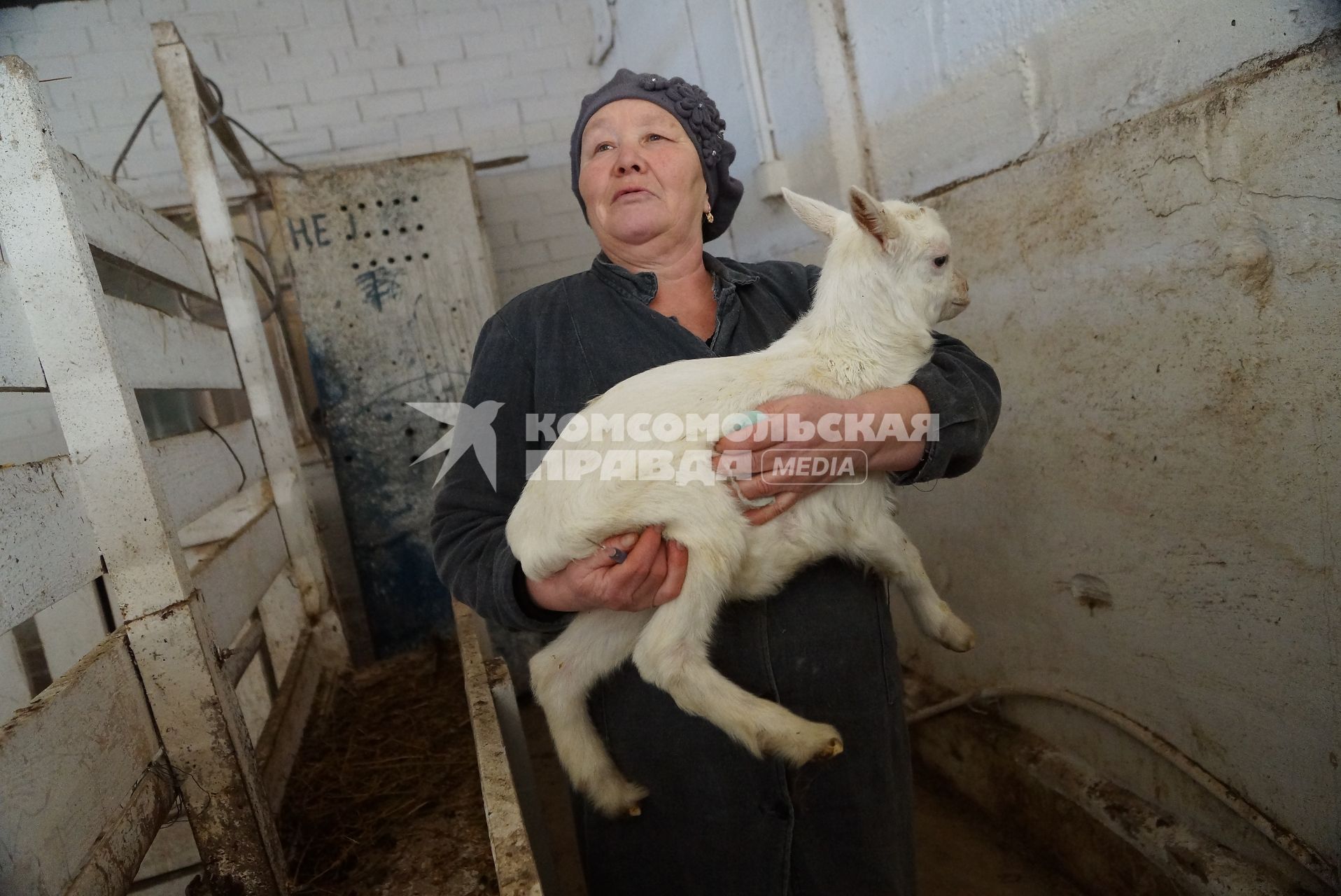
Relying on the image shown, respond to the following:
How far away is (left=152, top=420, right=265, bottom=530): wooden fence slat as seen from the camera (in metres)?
1.62

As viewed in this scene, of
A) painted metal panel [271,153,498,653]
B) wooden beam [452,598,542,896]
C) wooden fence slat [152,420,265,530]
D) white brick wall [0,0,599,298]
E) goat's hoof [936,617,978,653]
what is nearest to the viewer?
wooden beam [452,598,542,896]

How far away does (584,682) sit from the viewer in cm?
138

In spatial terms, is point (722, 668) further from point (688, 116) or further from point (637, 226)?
point (688, 116)

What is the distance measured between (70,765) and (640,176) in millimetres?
1319

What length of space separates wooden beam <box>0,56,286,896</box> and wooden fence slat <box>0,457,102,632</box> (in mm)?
42

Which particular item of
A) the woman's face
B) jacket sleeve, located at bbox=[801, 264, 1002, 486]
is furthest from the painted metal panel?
jacket sleeve, located at bbox=[801, 264, 1002, 486]

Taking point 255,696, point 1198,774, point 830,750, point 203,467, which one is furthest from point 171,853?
point 1198,774

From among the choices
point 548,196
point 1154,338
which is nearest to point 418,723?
point 1154,338

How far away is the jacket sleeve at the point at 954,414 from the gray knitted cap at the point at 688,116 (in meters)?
0.62

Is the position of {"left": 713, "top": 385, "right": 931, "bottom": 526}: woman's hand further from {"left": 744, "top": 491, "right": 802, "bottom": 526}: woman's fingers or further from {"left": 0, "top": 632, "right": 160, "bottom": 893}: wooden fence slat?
{"left": 0, "top": 632, "right": 160, "bottom": 893}: wooden fence slat

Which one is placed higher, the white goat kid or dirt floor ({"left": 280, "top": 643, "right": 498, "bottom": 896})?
the white goat kid

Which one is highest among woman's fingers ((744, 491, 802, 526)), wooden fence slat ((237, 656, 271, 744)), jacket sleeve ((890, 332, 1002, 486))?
jacket sleeve ((890, 332, 1002, 486))

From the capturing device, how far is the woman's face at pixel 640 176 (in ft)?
4.63

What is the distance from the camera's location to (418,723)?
219 cm
